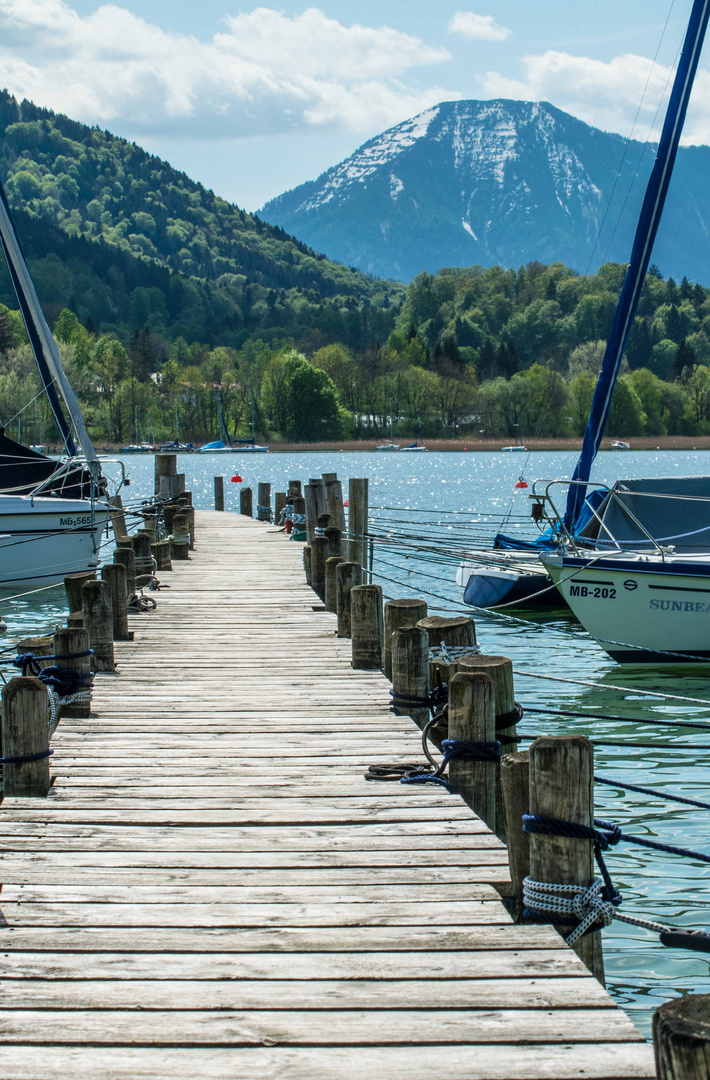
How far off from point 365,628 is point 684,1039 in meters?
7.09

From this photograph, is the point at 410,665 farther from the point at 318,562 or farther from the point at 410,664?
the point at 318,562

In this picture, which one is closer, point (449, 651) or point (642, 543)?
point (449, 651)

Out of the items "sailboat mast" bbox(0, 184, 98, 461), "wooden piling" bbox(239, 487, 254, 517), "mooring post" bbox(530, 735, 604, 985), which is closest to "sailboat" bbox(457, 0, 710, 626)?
"sailboat mast" bbox(0, 184, 98, 461)

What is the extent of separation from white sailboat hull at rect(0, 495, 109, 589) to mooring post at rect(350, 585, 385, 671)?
12.4m

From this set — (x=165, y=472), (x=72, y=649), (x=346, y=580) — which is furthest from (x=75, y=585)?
(x=165, y=472)

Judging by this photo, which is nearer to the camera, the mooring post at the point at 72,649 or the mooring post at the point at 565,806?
the mooring post at the point at 565,806

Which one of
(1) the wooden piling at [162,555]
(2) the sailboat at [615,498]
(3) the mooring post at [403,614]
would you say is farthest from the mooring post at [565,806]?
(1) the wooden piling at [162,555]

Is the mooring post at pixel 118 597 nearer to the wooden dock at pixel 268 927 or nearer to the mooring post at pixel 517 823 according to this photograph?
the wooden dock at pixel 268 927

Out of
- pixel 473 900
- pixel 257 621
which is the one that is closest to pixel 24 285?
pixel 257 621

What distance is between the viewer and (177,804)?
5766 millimetres

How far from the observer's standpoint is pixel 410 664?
702cm

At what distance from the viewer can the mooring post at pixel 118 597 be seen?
9547 millimetres

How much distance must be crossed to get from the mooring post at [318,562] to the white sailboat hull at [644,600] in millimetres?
3360

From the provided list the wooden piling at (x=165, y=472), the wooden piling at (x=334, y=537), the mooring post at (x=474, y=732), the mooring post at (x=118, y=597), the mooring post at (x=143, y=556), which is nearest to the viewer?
the mooring post at (x=474, y=732)
